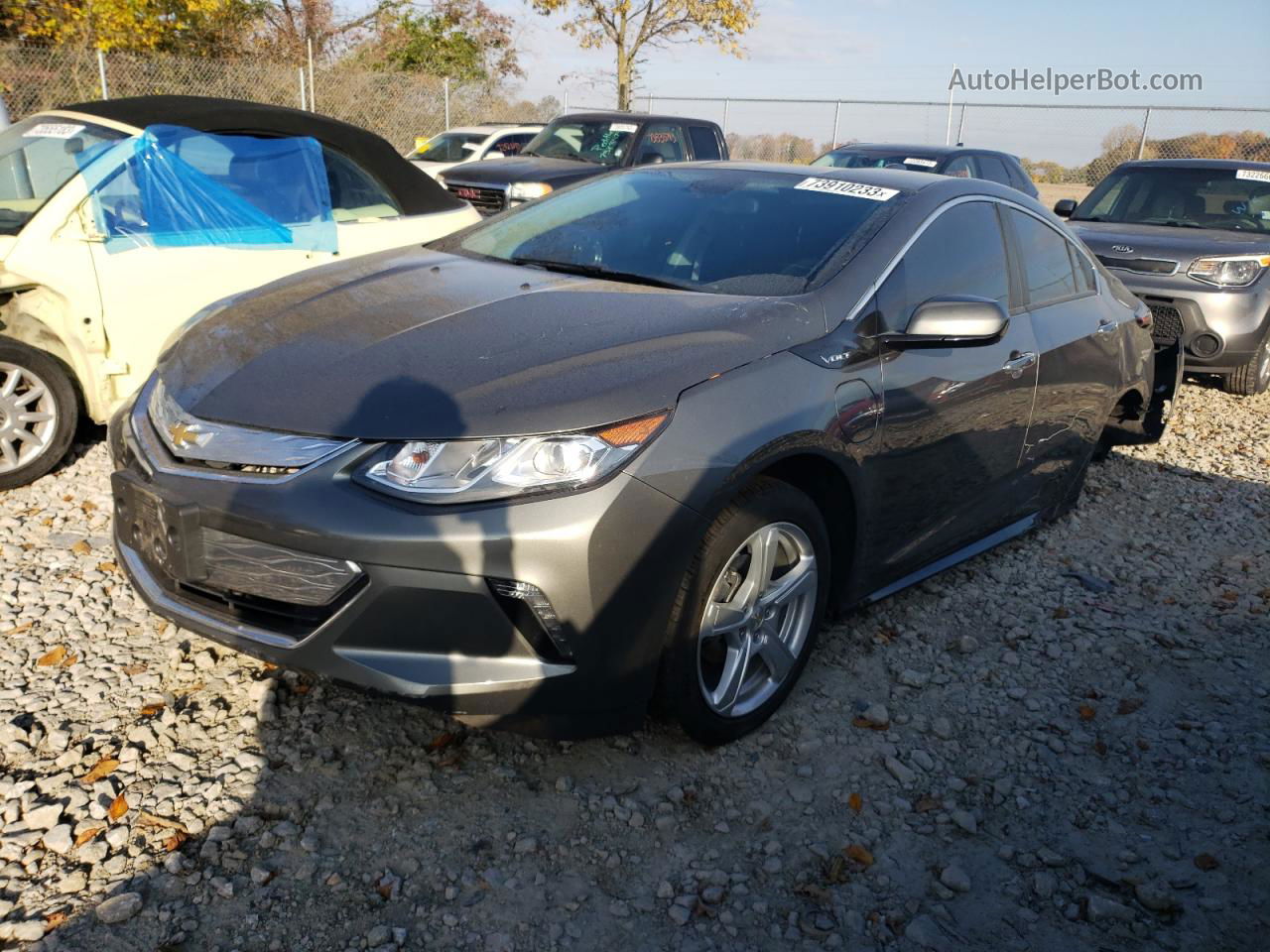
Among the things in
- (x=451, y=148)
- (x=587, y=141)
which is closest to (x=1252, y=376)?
(x=587, y=141)

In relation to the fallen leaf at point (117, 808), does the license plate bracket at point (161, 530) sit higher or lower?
higher

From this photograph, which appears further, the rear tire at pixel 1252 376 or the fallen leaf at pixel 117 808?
the rear tire at pixel 1252 376

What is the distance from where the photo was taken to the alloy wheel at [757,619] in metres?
2.97

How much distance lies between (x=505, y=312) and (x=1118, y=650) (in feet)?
8.53

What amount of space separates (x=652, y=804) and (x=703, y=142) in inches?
468

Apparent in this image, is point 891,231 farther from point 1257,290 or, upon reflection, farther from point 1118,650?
point 1257,290

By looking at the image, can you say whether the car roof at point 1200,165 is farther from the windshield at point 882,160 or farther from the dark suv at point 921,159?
the windshield at point 882,160

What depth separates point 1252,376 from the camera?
8.13 metres

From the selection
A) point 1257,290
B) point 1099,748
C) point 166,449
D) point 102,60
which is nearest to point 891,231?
point 1099,748

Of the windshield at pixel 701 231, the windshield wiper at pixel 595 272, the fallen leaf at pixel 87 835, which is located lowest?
the fallen leaf at pixel 87 835

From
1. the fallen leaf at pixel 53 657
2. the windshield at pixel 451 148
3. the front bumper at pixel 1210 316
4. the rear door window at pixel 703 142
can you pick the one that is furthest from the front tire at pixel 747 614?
the windshield at pixel 451 148

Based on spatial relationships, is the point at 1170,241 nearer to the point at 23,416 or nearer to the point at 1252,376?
the point at 1252,376

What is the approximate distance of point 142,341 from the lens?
489 cm

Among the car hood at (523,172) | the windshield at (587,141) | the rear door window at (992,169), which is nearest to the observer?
the car hood at (523,172)
